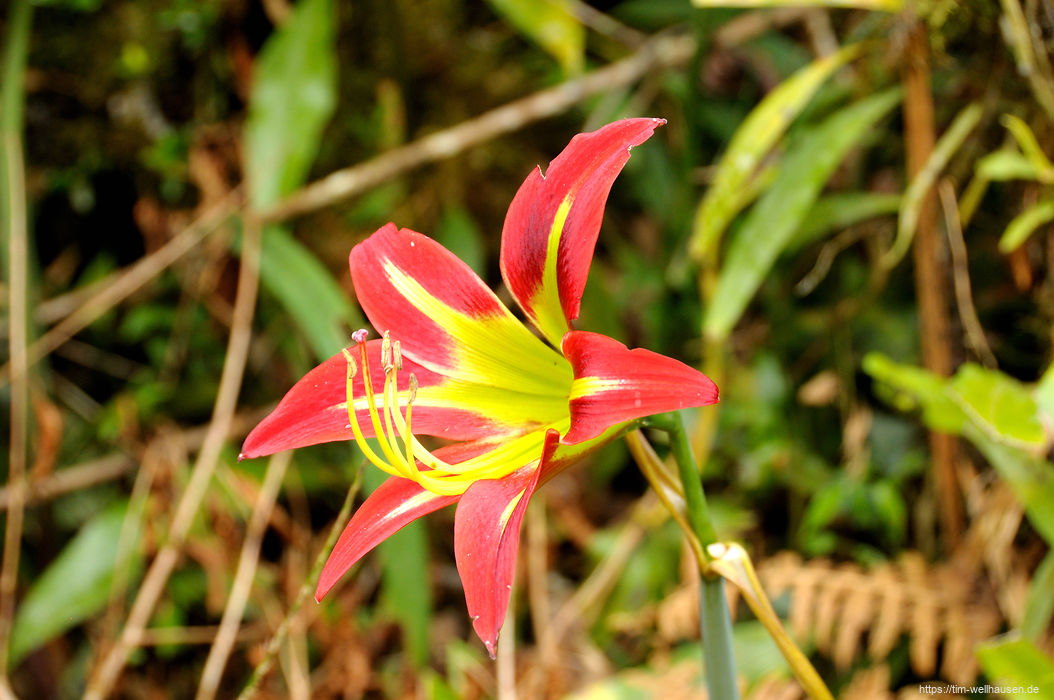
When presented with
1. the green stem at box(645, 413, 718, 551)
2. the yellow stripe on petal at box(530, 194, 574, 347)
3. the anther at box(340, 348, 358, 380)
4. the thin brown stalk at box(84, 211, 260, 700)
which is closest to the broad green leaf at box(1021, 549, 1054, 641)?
the green stem at box(645, 413, 718, 551)

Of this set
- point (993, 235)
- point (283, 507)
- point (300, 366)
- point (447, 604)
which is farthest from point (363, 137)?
point (993, 235)

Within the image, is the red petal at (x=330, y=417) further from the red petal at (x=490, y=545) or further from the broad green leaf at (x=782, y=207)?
the broad green leaf at (x=782, y=207)

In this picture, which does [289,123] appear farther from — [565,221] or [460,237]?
[565,221]

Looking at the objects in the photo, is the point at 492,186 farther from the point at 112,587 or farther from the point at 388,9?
the point at 112,587

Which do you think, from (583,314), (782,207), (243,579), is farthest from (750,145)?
(243,579)

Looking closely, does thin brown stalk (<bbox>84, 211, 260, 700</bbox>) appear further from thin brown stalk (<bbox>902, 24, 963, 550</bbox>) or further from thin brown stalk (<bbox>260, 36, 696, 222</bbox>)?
thin brown stalk (<bbox>902, 24, 963, 550</bbox>)

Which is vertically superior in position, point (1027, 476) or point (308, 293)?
point (308, 293)

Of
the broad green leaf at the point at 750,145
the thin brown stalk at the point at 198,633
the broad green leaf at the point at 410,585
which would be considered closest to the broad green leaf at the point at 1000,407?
the broad green leaf at the point at 750,145
